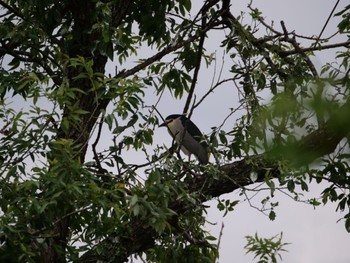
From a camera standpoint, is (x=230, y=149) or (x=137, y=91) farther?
(x=230, y=149)

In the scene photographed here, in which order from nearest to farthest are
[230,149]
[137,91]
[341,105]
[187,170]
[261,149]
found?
[341,105] → [261,149] → [137,91] → [187,170] → [230,149]

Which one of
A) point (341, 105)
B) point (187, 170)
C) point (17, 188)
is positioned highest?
point (187, 170)

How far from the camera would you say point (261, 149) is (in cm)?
104

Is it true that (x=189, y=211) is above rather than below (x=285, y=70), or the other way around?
below

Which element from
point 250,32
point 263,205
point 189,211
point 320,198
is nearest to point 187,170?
point 189,211

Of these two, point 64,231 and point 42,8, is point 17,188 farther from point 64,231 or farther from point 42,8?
point 42,8

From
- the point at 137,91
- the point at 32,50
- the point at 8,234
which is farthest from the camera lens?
the point at 32,50

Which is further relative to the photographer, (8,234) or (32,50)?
(32,50)

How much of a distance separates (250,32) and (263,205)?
1.39 meters

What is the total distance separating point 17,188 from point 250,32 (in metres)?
2.39

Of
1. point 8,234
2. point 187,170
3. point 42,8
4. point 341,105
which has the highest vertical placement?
point 42,8

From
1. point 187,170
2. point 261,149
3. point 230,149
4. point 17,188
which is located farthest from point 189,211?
point 261,149

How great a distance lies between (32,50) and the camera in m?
5.32

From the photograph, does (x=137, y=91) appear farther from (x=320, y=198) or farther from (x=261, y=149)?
(x=261, y=149)
